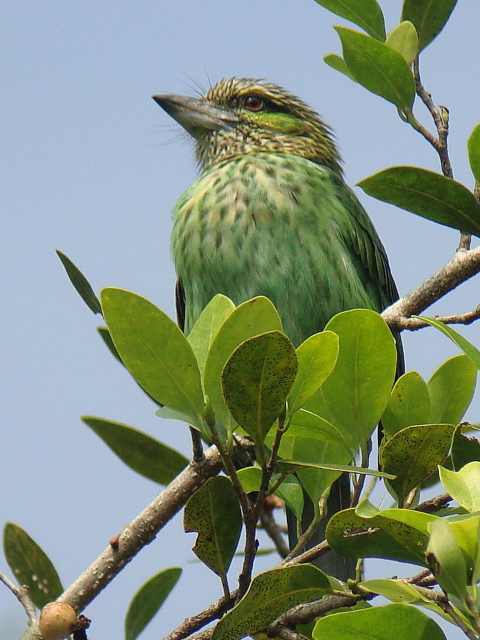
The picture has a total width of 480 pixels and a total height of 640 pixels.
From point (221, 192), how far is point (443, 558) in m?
3.01

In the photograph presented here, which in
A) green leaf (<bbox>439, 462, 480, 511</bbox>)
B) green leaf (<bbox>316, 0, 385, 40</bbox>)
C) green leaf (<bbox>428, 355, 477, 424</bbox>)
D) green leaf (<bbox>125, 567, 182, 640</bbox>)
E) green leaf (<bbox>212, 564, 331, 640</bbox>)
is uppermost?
green leaf (<bbox>316, 0, 385, 40</bbox>)

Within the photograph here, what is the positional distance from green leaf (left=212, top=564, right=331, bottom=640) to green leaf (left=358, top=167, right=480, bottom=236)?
0.65 m

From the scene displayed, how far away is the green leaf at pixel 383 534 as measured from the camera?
1484 millimetres

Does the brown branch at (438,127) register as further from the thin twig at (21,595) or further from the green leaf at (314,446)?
the thin twig at (21,595)

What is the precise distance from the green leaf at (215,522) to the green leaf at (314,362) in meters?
0.24

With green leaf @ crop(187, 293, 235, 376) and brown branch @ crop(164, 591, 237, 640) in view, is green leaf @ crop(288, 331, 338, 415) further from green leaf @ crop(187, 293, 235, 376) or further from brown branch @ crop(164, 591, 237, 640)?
brown branch @ crop(164, 591, 237, 640)

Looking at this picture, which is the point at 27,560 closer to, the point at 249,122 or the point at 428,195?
the point at 428,195

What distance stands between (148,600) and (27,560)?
0.94 ft

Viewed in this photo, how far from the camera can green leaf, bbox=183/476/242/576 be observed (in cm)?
181

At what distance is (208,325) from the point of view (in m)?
1.82

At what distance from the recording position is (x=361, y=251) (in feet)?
13.8

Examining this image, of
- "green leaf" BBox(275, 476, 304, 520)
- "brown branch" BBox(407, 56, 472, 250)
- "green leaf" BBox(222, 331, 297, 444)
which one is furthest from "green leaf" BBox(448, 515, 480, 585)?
"brown branch" BBox(407, 56, 472, 250)

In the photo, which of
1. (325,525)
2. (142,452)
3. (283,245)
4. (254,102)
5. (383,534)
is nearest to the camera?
(383,534)

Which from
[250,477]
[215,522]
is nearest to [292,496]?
[250,477]
